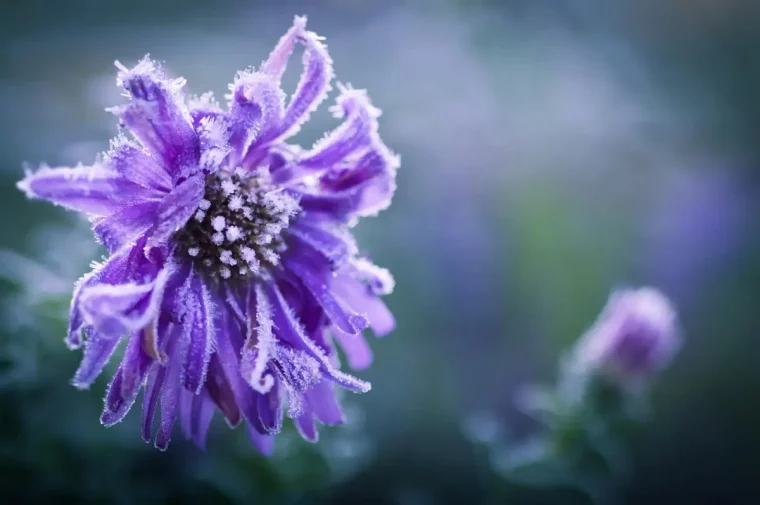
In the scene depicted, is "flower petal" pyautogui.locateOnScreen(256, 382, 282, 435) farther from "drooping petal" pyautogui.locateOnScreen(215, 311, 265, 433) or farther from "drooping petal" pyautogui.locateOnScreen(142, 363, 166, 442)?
"drooping petal" pyautogui.locateOnScreen(142, 363, 166, 442)

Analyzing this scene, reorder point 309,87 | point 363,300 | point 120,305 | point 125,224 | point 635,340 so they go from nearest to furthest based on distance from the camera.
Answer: point 120,305 < point 125,224 < point 309,87 < point 363,300 < point 635,340

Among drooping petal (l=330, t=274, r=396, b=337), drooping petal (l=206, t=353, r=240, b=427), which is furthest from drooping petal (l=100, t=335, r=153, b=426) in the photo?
drooping petal (l=330, t=274, r=396, b=337)

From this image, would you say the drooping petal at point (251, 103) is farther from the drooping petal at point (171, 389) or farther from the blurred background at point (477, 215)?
the blurred background at point (477, 215)

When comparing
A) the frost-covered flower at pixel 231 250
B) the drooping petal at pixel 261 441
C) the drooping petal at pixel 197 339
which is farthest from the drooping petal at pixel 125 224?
the drooping petal at pixel 261 441

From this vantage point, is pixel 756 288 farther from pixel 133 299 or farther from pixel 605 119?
pixel 133 299

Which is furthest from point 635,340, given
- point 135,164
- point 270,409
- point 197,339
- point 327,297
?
point 135,164

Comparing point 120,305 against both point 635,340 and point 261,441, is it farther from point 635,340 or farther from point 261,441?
point 635,340

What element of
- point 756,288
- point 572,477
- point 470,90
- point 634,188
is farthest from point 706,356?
point 470,90
